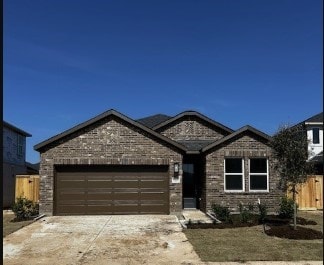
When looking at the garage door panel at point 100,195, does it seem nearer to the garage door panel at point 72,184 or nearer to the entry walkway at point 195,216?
the garage door panel at point 72,184

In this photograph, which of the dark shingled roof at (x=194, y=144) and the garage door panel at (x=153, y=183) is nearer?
the garage door panel at (x=153, y=183)

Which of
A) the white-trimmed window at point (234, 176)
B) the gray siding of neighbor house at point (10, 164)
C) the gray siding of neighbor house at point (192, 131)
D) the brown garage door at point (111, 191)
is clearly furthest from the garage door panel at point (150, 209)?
the gray siding of neighbor house at point (10, 164)

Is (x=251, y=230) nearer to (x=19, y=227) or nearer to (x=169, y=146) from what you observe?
(x=169, y=146)

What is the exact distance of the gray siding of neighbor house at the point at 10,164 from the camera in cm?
2873

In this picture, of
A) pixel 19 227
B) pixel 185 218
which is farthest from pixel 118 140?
pixel 19 227

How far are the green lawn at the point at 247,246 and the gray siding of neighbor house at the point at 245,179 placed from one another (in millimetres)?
5786

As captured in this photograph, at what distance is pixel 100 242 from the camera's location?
13297mm

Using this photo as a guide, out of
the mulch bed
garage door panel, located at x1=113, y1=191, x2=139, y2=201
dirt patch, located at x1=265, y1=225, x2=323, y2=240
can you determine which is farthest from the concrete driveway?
dirt patch, located at x1=265, y1=225, x2=323, y2=240

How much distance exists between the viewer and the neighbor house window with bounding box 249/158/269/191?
839 inches

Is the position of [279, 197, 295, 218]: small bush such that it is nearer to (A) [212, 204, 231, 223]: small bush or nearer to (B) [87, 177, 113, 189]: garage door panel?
(A) [212, 204, 231, 223]: small bush

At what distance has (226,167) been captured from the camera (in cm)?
2152

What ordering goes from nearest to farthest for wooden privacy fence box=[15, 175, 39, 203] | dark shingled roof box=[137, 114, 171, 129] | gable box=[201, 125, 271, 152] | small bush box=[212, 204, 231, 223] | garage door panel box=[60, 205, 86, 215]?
small bush box=[212, 204, 231, 223] < garage door panel box=[60, 205, 86, 215] < gable box=[201, 125, 271, 152] < wooden privacy fence box=[15, 175, 39, 203] < dark shingled roof box=[137, 114, 171, 129]

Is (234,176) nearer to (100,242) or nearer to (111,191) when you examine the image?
(111,191)

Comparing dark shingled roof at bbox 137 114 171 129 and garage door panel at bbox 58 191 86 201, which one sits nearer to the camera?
garage door panel at bbox 58 191 86 201
